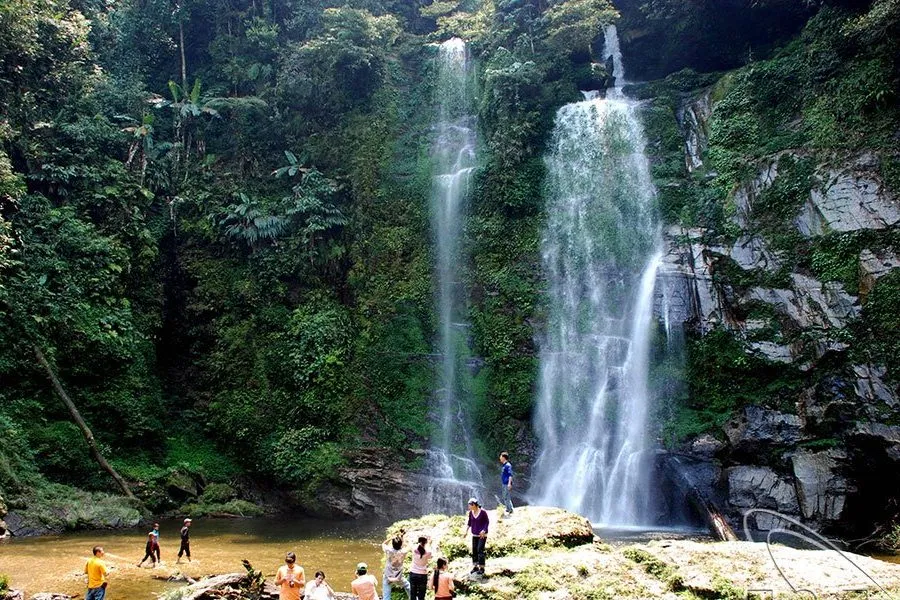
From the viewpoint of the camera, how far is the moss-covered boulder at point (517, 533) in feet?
31.4

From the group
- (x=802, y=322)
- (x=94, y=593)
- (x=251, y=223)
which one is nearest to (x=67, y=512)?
(x=94, y=593)

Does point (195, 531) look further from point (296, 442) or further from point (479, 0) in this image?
point (479, 0)

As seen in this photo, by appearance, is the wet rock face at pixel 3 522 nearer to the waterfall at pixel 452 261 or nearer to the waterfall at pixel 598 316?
the waterfall at pixel 452 261

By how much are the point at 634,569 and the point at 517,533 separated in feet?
6.17

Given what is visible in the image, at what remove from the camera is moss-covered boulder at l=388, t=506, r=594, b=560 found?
9.57 meters

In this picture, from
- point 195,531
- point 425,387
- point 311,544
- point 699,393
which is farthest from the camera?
point 425,387

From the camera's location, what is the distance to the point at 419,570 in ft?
26.6

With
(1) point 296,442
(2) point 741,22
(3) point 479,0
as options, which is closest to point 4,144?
(1) point 296,442

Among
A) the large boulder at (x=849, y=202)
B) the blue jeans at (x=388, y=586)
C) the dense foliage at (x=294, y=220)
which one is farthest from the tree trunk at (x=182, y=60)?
the blue jeans at (x=388, y=586)

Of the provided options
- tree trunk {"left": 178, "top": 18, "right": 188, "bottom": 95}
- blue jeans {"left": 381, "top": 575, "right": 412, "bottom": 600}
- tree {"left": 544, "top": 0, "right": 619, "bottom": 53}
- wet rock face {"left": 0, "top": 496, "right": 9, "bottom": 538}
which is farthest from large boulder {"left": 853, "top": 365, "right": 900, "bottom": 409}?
tree trunk {"left": 178, "top": 18, "right": 188, "bottom": 95}

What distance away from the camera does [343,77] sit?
91.8 ft

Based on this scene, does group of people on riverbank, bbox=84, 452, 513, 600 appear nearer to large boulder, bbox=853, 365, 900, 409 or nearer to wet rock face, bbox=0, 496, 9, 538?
wet rock face, bbox=0, 496, 9, 538

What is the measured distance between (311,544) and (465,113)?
20545 mm

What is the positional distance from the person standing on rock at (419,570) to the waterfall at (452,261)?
1123 centimetres
